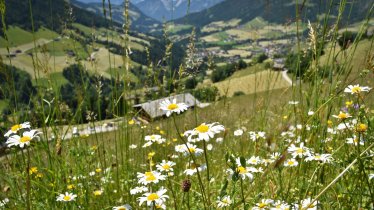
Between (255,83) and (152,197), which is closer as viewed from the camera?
(152,197)

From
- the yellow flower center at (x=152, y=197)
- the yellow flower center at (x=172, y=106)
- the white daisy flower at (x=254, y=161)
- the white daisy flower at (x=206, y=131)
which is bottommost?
the yellow flower center at (x=152, y=197)

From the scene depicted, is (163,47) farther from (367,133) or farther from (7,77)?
(367,133)

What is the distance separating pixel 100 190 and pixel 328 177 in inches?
67.7

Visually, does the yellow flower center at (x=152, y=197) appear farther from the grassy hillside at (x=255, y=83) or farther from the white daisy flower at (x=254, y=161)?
the grassy hillside at (x=255, y=83)

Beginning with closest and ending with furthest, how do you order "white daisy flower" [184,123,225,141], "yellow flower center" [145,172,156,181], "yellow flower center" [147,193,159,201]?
"white daisy flower" [184,123,225,141] → "yellow flower center" [147,193,159,201] → "yellow flower center" [145,172,156,181]

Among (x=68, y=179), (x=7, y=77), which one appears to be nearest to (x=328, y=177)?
(x=68, y=179)


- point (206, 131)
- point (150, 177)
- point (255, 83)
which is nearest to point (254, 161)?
point (150, 177)

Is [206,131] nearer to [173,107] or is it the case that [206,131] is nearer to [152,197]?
[173,107]

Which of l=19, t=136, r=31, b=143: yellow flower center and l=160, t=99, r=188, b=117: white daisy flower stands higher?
l=160, t=99, r=188, b=117: white daisy flower

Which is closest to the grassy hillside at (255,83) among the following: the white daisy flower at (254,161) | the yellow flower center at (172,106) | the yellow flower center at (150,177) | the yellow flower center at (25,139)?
the white daisy flower at (254,161)

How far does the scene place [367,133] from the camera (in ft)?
6.03

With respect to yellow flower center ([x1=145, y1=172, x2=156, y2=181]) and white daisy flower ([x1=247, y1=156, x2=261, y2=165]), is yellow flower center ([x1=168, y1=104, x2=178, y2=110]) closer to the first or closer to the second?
yellow flower center ([x1=145, y1=172, x2=156, y2=181])

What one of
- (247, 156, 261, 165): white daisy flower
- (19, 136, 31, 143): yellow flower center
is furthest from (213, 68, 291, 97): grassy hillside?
(19, 136, 31, 143): yellow flower center

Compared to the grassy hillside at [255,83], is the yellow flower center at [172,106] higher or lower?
higher
